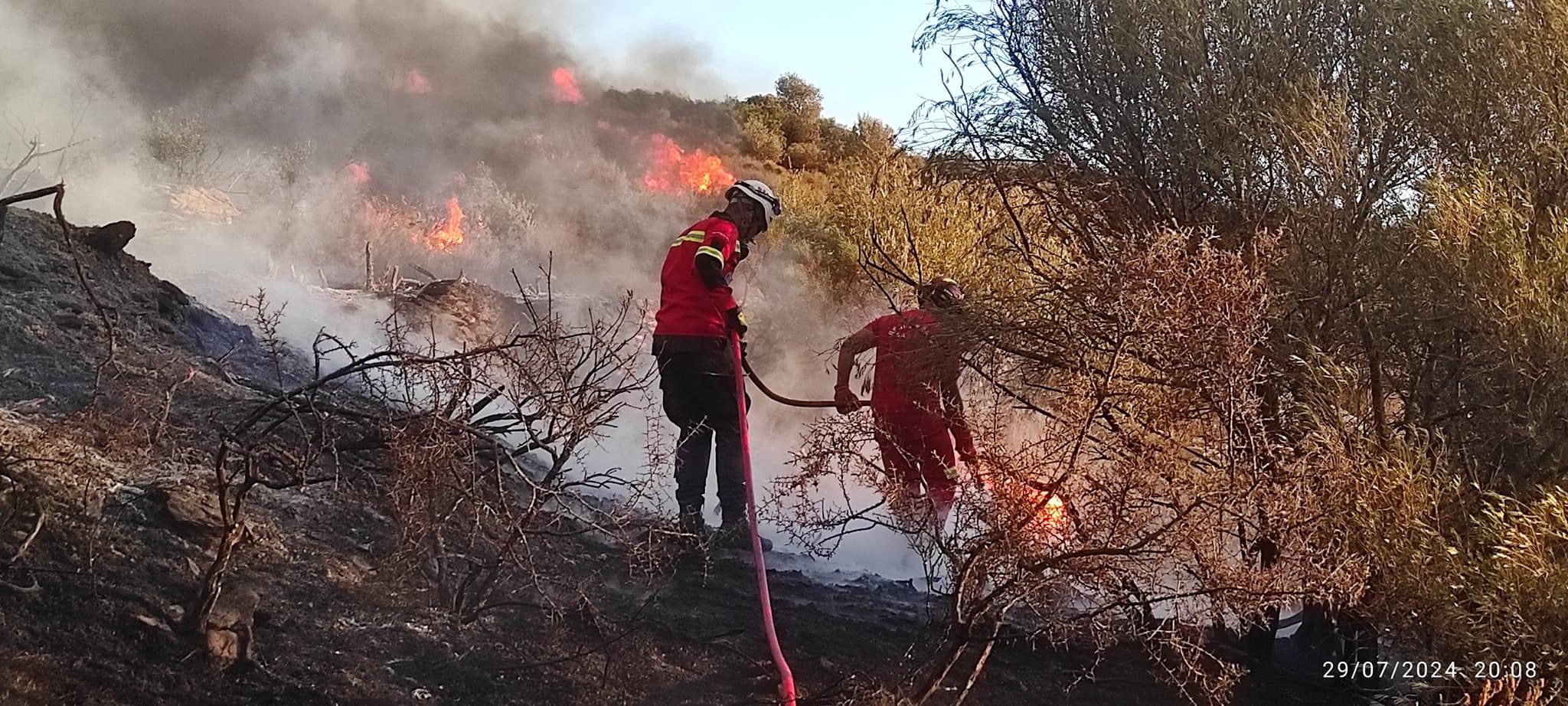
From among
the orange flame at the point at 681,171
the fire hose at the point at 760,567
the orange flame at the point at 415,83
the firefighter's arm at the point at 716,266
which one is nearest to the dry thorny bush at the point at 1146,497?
the fire hose at the point at 760,567

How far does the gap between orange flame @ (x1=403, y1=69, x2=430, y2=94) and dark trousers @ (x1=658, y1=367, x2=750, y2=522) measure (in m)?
26.5

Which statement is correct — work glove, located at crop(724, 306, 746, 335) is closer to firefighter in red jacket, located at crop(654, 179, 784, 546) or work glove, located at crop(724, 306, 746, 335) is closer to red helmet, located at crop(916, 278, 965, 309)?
firefighter in red jacket, located at crop(654, 179, 784, 546)

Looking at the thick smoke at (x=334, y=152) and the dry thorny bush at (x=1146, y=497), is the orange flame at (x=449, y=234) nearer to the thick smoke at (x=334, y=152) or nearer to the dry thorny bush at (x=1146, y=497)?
the thick smoke at (x=334, y=152)

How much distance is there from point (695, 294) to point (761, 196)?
69cm

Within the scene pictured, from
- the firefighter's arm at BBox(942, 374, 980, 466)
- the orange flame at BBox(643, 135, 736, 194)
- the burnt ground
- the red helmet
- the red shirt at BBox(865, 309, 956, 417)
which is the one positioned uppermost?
the orange flame at BBox(643, 135, 736, 194)

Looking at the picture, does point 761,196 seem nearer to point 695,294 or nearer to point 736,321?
point 695,294

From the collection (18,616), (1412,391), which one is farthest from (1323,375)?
(18,616)

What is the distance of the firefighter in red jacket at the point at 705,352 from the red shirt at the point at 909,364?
748mm

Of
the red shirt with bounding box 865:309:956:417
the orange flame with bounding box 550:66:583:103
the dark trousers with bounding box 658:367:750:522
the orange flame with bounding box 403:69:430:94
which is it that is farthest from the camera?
the orange flame with bounding box 550:66:583:103

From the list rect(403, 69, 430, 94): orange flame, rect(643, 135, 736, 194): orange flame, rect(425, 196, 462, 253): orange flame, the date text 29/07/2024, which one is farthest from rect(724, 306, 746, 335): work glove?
rect(403, 69, 430, 94): orange flame

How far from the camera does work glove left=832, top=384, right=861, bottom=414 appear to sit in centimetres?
445

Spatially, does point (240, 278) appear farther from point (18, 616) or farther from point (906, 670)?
point (906, 670)

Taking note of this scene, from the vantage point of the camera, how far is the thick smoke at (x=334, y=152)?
1385cm

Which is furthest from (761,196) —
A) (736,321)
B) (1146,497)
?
(1146,497)
